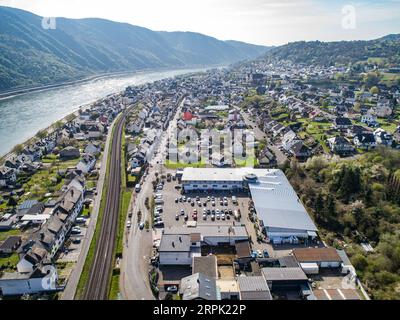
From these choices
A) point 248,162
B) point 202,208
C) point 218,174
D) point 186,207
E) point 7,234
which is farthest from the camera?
point 248,162

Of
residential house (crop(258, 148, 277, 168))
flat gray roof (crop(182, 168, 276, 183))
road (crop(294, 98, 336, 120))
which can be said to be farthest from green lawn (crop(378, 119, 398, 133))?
flat gray roof (crop(182, 168, 276, 183))

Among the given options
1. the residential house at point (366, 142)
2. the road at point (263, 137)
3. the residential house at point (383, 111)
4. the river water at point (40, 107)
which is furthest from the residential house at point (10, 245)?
the residential house at point (383, 111)

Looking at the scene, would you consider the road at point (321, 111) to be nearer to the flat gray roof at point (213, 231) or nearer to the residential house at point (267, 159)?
the residential house at point (267, 159)

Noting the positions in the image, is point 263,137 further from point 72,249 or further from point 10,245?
point 10,245

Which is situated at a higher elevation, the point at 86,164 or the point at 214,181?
the point at 86,164

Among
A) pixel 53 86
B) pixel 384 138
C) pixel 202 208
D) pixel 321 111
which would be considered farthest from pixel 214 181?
pixel 53 86

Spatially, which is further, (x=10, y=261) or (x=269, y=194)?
(x=269, y=194)
